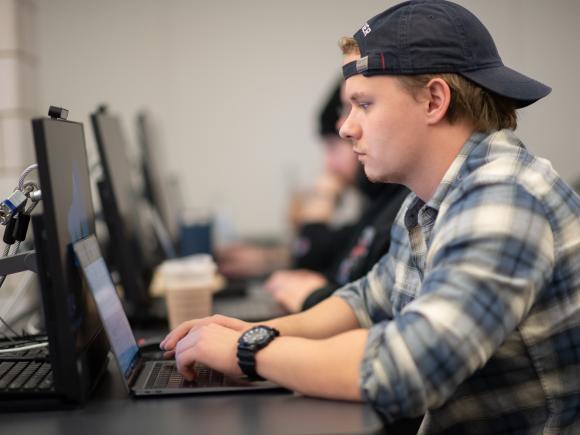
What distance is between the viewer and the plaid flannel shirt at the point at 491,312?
88 centimetres

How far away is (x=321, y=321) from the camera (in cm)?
132

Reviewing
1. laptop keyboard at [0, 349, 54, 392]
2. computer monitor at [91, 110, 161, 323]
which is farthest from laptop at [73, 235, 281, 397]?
computer monitor at [91, 110, 161, 323]

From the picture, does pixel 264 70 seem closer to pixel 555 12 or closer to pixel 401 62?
pixel 555 12

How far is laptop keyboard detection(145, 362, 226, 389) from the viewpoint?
3.45 ft

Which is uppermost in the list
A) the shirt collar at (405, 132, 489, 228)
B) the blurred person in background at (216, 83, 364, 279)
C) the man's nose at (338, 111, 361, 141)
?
the man's nose at (338, 111, 361, 141)

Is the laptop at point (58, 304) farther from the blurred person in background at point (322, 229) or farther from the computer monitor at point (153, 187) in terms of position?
the blurred person in background at point (322, 229)

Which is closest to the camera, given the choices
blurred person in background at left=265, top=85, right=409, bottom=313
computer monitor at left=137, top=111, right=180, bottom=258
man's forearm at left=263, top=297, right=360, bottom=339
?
man's forearm at left=263, top=297, right=360, bottom=339

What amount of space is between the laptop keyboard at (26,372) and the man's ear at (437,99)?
2.16ft

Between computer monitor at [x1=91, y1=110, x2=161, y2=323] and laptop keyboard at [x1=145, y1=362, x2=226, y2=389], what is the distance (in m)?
0.41

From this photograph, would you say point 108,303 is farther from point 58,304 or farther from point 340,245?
point 340,245

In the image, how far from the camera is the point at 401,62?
42.4 inches

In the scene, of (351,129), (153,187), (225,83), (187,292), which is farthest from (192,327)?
(225,83)

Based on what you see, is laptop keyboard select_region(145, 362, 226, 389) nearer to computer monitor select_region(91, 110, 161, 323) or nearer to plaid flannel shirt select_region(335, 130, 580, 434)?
plaid flannel shirt select_region(335, 130, 580, 434)

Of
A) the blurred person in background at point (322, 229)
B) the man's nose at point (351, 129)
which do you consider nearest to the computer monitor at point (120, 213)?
the man's nose at point (351, 129)
